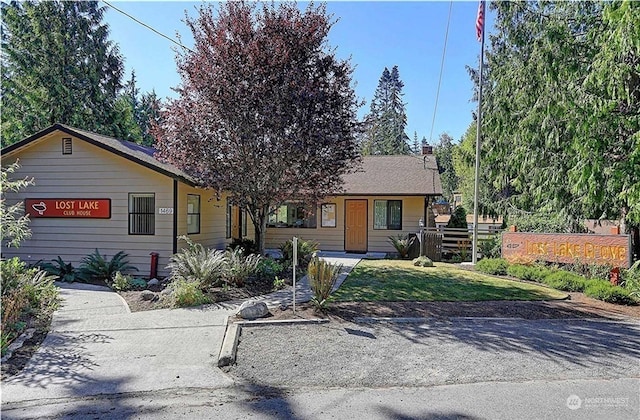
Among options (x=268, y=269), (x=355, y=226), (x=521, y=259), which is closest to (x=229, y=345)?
(x=268, y=269)

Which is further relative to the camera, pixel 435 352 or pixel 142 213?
pixel 142 213

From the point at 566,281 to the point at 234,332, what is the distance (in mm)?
8005

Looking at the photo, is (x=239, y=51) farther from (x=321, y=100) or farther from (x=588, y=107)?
(x=588, y=107)

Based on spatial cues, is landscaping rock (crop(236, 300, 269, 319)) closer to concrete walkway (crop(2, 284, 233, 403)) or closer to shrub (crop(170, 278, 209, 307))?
concrete walkway (crop(2, 284, 233, 403))

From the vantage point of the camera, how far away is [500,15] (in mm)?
17594

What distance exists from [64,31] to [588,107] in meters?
26.7

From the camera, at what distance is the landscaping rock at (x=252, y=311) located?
22.5 feet

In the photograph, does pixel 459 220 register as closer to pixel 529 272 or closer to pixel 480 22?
pixel 529 272

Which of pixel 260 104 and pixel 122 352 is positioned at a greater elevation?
pixel 260 104

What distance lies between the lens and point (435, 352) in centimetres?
537

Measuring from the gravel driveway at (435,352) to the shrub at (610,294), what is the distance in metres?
1.68

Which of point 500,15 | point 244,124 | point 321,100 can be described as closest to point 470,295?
point 321,100

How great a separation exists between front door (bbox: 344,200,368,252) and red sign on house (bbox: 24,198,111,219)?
362 inches

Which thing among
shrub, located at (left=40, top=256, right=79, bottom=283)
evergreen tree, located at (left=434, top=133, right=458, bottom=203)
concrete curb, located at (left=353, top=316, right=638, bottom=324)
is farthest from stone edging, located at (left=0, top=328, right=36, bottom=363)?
evergreen tree, located at (left=434, top=133, right=458, bottom=203)
